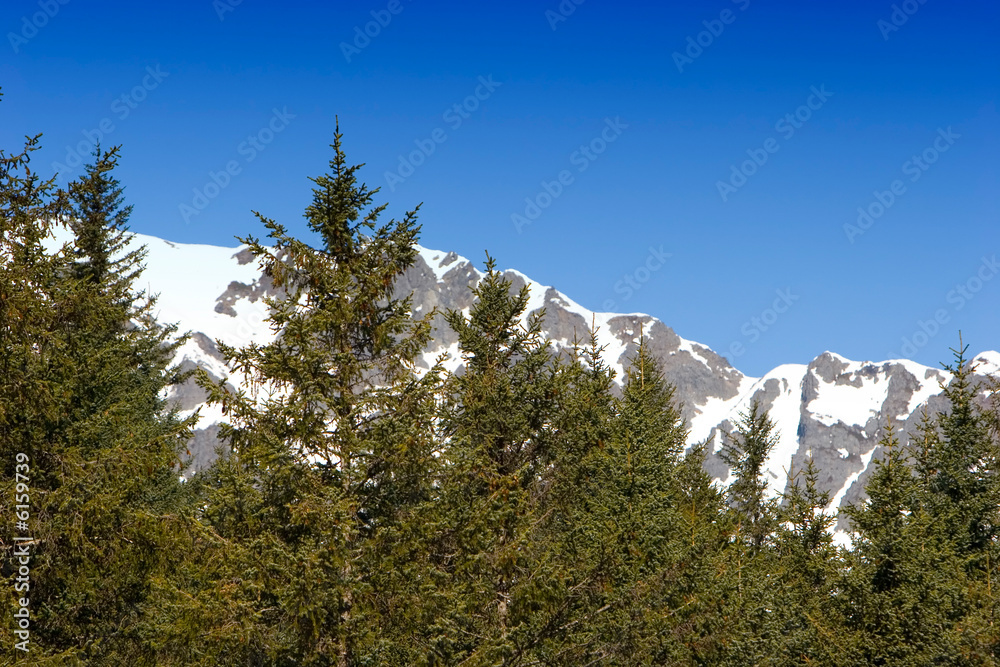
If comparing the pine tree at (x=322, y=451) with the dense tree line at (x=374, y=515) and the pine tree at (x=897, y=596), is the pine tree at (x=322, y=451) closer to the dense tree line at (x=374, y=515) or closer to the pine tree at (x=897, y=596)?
the dense tree line at (x=374, y=515)

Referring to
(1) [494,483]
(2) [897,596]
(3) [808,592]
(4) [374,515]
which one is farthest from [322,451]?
(3) [808,592]

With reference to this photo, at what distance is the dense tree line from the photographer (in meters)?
10.1

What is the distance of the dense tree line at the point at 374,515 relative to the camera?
10.1m

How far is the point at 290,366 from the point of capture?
422 inches

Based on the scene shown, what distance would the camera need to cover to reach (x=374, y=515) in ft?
36.4

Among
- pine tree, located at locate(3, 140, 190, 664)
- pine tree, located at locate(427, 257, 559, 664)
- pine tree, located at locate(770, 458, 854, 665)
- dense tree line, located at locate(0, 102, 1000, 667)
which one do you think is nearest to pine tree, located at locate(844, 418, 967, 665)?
dense tree line, located at locate(0, 102, 1000, 667)

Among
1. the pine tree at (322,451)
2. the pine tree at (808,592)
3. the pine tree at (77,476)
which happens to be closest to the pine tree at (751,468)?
the pine tree at (808,592)

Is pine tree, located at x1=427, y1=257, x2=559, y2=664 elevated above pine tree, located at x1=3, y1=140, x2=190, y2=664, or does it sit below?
above

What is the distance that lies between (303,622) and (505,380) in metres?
6.08

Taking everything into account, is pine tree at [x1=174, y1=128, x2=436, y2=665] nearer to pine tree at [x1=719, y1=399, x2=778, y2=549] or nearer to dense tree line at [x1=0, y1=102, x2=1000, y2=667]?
dense tree line at [x1=0, y1=102, x2=1000, y2=667]

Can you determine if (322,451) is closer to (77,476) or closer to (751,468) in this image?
(77,476)

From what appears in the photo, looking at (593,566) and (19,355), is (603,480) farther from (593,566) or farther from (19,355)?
(19,355)

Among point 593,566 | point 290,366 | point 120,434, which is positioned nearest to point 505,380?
point 593,566

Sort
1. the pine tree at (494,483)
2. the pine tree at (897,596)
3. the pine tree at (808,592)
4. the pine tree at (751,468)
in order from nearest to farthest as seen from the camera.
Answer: the pine tree at (494,483)
the pine tree at (897,596)
the pine tree at (808,592)
the pine tree at (751,468)
